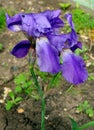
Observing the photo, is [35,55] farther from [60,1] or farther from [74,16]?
[60,1]

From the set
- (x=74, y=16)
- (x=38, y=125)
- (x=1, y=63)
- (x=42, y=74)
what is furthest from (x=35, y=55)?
(x=74, y=16)

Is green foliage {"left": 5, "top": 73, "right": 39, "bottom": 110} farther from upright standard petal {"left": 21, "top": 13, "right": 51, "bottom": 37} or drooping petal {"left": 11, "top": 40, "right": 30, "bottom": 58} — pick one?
upright standard petal {"left": 21, "top": 13, "right": 51, "bottom": 37}

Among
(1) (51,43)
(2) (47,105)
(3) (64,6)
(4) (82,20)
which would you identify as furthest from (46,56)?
(3) (64,6)

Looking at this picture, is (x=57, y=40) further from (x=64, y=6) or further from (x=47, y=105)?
(x=64, y=6)

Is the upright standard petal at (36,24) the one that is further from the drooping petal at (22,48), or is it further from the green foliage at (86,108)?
the green foliage at (86,108)

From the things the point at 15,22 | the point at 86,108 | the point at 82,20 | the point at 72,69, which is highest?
the point at 15,22

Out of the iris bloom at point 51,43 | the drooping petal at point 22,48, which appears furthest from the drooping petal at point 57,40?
the drooping petal at point 22,48
